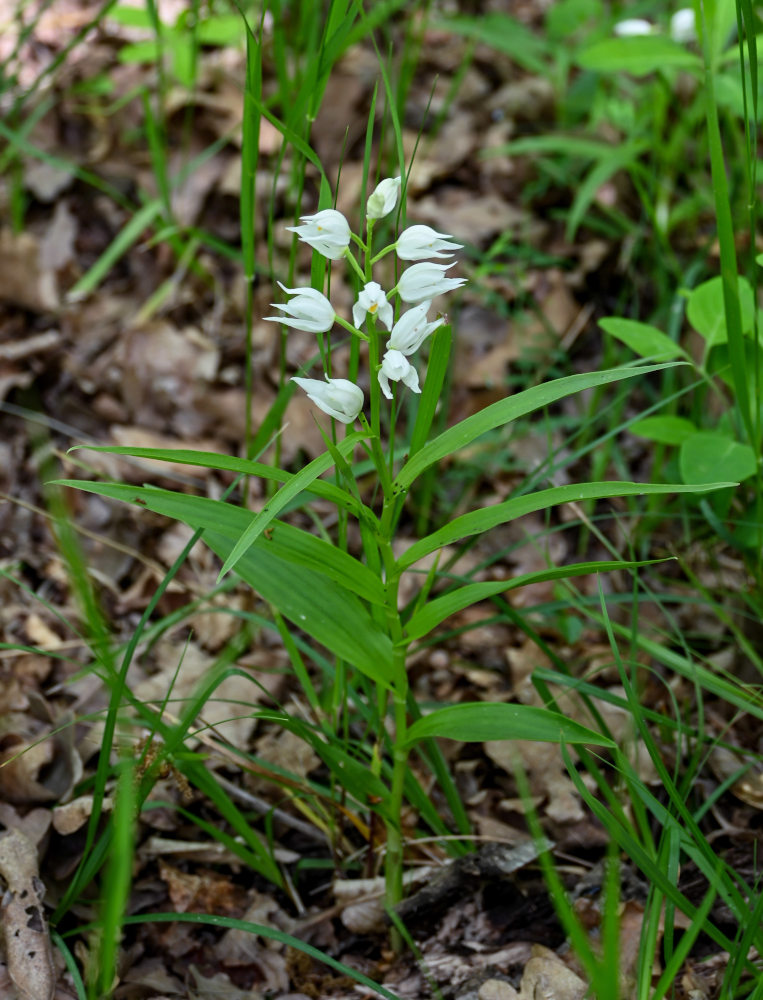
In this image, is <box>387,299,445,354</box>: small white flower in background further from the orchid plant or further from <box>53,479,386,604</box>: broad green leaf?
<box>53,479,386,604</box>: broad green leaf

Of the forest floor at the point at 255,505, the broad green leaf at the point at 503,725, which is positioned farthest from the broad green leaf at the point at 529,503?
the forest floor at the point at 255,505

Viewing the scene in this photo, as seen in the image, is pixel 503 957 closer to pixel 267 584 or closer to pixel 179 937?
pixel 179 937

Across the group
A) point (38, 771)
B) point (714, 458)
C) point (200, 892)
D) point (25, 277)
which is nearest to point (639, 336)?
point (714, 458)

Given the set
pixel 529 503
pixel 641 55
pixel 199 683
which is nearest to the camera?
pixel 529 503

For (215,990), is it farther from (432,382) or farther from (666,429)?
(666,429)

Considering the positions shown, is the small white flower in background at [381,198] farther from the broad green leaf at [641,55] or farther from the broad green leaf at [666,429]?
the broad green leaf at [641,55]

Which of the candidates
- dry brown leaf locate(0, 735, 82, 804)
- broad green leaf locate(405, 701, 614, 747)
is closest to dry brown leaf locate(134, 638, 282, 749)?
dry brown leaf locate(0, 735, 82, 804)
